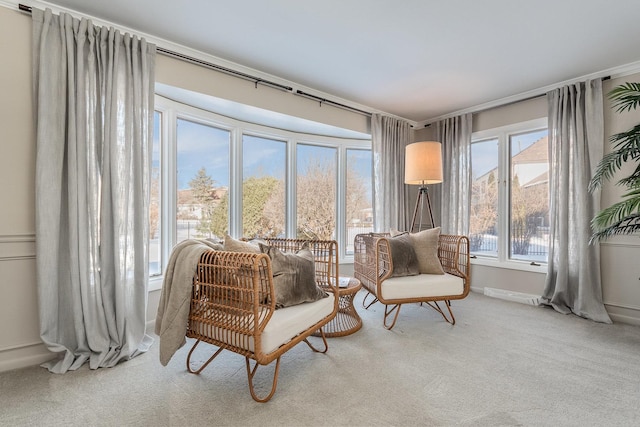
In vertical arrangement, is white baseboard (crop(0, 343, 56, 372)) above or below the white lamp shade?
below

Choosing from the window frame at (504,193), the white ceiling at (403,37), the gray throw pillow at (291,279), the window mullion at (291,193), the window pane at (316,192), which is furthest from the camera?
the window pane at (316,192)

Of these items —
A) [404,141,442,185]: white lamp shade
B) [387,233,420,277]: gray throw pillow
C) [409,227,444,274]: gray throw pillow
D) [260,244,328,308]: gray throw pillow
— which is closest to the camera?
[260,244,328,308]: gray throw pillow

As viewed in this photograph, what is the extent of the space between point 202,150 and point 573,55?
11.4 feet

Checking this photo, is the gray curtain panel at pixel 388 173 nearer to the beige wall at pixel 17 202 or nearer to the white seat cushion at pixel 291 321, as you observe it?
the white seat cushion at pixel 291 321

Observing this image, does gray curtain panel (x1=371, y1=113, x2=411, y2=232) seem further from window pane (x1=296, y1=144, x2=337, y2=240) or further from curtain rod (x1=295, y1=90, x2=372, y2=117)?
window pane (x1=296, y1=144, x2=337, y2=240)

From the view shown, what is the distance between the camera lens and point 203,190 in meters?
3.17

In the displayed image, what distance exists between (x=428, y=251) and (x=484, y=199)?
1625 mm

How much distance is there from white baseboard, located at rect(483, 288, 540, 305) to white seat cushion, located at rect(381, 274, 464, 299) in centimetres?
127

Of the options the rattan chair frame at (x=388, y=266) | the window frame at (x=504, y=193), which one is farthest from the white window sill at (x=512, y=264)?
the rattan chair frame at (x=388, y=266)

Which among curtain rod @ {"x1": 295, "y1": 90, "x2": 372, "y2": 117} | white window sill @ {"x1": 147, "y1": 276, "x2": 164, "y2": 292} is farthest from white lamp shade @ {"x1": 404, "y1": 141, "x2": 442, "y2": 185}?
white window sill @ {"x1": 147, "y1": 276, "x2": 164, "y2": 292}

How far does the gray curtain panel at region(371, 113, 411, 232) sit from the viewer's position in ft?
13.4

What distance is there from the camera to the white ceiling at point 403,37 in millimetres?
2098

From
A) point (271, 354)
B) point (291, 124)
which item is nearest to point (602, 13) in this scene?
point (291, 124)

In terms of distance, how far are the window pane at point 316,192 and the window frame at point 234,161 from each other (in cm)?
7
